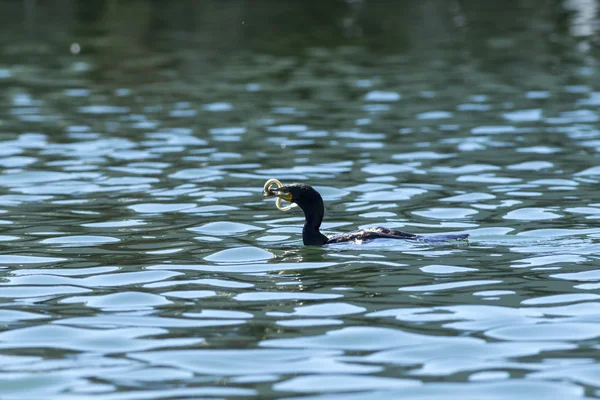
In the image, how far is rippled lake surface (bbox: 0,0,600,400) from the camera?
322 inches

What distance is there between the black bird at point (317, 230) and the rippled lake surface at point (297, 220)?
14 cm

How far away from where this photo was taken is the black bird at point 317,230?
1198 cm

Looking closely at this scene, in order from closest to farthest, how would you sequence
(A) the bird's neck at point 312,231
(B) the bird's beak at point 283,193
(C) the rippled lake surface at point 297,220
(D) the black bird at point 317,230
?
(C) the rippled lake surface at point 297,220, (D) the black bird at point 317,230, (A) the bird's neck at point 312,231, (B) the bird's beak at point 283,193

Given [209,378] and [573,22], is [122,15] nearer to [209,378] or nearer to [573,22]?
[573,22]

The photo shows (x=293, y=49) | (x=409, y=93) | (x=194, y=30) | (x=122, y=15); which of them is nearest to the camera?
(x=409, y=93)

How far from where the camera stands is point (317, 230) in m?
12.2

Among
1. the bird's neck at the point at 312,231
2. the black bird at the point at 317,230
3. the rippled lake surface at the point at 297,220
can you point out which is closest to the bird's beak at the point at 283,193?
the black bird at the point at 317,230

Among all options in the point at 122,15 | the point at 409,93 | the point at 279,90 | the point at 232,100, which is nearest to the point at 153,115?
the point at 232,100

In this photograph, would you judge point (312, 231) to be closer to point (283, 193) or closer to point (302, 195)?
point (302, 195)

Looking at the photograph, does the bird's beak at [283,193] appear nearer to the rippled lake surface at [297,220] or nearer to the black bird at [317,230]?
the black bird at [317,230]

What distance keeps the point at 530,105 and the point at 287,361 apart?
16343 millimetres

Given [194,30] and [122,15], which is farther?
[122,15]

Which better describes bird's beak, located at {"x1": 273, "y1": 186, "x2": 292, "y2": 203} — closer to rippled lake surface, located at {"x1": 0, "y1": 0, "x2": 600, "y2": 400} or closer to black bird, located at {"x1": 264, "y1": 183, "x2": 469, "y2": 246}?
black bird, located at {"x1": 264, "y1": 183, "x2": 469, "y2": 246}

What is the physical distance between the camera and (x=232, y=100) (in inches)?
968
